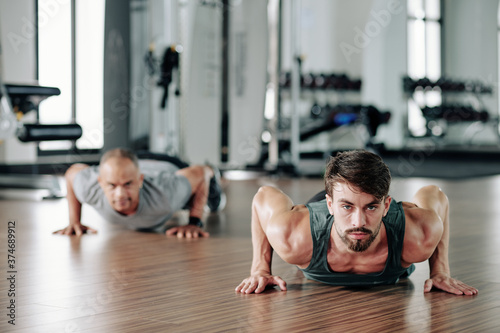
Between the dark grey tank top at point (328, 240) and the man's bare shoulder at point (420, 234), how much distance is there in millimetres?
22

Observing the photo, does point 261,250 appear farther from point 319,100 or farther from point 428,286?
point 319,100

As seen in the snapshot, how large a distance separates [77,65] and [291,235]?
5.59 meters

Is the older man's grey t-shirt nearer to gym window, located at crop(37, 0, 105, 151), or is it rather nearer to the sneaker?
the sneaker

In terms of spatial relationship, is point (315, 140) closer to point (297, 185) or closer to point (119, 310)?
point (297, 185)

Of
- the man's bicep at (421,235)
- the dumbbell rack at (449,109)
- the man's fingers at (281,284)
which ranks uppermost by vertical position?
the dumbbell rack at (449,109)

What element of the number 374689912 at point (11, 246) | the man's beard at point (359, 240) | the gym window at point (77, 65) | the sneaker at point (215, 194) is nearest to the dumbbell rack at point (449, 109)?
the gym window at point (77, 65)

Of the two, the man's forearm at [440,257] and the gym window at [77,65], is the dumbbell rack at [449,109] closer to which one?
the gym window at [77,65]

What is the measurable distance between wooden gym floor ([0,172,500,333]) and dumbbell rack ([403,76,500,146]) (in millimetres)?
7083

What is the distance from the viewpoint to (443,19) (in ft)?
40.4

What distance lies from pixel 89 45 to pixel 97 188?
4.42 m

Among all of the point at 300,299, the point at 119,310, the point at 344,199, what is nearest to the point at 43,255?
the point at 119,310

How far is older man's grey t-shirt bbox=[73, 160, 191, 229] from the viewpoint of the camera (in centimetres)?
296

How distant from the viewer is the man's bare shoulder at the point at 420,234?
1874mm

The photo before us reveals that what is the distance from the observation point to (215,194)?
376cm
